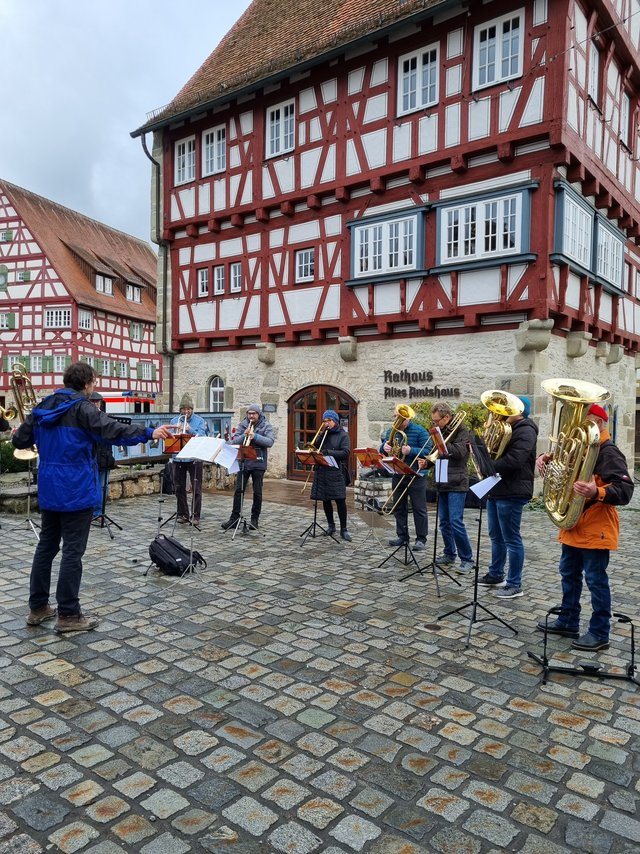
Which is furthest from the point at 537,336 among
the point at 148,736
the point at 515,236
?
the point at 148,736

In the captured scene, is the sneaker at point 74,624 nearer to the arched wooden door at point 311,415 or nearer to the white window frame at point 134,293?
the arched wooden door at point 311,415

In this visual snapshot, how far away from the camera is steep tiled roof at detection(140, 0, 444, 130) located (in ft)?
45.6

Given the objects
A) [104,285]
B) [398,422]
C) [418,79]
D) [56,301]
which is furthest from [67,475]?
[104,285]

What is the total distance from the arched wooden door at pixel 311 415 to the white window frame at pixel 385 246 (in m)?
2.95

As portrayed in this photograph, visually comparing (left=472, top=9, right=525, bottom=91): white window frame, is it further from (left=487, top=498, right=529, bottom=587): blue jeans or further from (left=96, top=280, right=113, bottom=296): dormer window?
(left=96, top=280, right=113, bottom=296): dormer window

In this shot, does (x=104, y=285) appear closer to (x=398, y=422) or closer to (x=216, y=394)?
(x=216, y=394)

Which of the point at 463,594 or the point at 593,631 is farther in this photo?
the point at 463,594

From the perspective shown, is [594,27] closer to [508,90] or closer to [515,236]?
[508,90]

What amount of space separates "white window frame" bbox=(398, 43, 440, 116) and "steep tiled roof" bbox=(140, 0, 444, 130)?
84cm

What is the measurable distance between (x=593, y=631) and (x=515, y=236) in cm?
918

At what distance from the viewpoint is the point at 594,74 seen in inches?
527

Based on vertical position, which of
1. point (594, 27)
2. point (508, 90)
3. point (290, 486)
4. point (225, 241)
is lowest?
point (290, 486)

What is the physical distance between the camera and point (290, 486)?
49.9 feet

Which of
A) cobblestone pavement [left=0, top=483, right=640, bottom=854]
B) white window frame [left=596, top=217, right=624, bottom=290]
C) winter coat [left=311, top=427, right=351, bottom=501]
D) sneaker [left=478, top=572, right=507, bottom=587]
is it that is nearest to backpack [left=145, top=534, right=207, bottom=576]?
cobblestone pavement [left=0, top=483, right=640, bottom=854]
